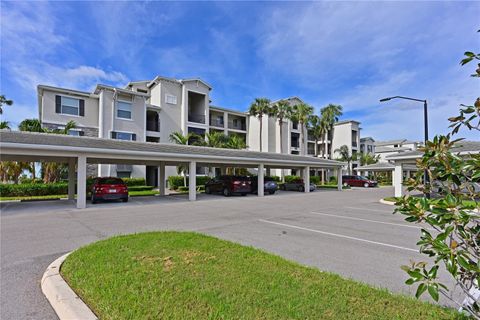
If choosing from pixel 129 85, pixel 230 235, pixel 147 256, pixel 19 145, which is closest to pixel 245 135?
pixel 129 85

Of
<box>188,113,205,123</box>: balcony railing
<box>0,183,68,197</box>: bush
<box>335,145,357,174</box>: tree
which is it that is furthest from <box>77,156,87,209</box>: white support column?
<box>335,145,357,174</box>: tree

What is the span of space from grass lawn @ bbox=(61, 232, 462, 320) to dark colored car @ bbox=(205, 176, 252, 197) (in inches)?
632

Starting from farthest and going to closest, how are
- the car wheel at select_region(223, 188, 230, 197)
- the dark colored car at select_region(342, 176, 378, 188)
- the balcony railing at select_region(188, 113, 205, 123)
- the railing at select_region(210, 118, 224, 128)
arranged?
the dark colored car at select_region(342, 176, 378, 188) < the railing at select_region(210, 118, 224, 128) < the balcony railing at select_region(188, 113, 205, 123) < the car wheel at select_region(223, 188, 230, 197)

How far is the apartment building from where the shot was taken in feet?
Answer: 81.9

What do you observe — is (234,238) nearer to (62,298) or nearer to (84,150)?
(62,298)

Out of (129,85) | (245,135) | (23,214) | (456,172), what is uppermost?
(129,85)

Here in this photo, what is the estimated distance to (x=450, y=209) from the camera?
2.10 metres

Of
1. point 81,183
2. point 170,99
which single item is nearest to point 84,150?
point 81,183

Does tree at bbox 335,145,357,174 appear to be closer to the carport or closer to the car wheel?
the carport

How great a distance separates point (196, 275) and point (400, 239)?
624cm

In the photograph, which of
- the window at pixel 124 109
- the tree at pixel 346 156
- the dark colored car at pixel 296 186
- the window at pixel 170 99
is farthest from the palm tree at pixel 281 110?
the window at pixel 124 109

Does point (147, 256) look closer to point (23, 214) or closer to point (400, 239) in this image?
point (400, 239)

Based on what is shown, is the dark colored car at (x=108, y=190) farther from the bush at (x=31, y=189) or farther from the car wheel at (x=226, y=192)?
the car wheel at (x=226, y=192)

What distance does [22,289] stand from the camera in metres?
4.26
